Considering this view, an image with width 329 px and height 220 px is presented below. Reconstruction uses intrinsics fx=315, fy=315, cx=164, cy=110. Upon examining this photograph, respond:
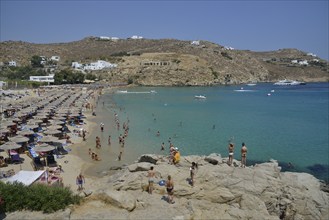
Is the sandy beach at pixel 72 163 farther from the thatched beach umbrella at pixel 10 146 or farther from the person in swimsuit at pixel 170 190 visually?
the person in swimsuit at pixel 170 190

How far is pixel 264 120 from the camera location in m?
49.6

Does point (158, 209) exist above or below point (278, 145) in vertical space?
above

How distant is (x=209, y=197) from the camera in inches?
534

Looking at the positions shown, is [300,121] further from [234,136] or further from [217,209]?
[217,209]

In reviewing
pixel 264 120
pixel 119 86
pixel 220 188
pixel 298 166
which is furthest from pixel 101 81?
pixel 220 188

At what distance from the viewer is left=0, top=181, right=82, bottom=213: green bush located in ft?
37.9

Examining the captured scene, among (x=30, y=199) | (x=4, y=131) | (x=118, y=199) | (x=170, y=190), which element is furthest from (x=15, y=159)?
(x=170, y=190)

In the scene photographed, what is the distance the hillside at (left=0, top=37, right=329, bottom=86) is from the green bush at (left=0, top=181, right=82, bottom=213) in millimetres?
116106

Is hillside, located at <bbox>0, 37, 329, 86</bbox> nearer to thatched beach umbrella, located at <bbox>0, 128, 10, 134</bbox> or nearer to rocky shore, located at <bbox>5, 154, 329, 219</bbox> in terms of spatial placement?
thatched beach umbrella, located at <bbox>0, 128, 10, 134</bbox>

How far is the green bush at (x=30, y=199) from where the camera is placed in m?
11.6

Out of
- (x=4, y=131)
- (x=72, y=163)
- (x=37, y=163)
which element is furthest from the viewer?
(x=4, y=131)

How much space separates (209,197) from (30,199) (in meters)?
7.17

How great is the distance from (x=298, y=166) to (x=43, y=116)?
2705cm

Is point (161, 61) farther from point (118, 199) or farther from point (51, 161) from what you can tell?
point (118, 199)
